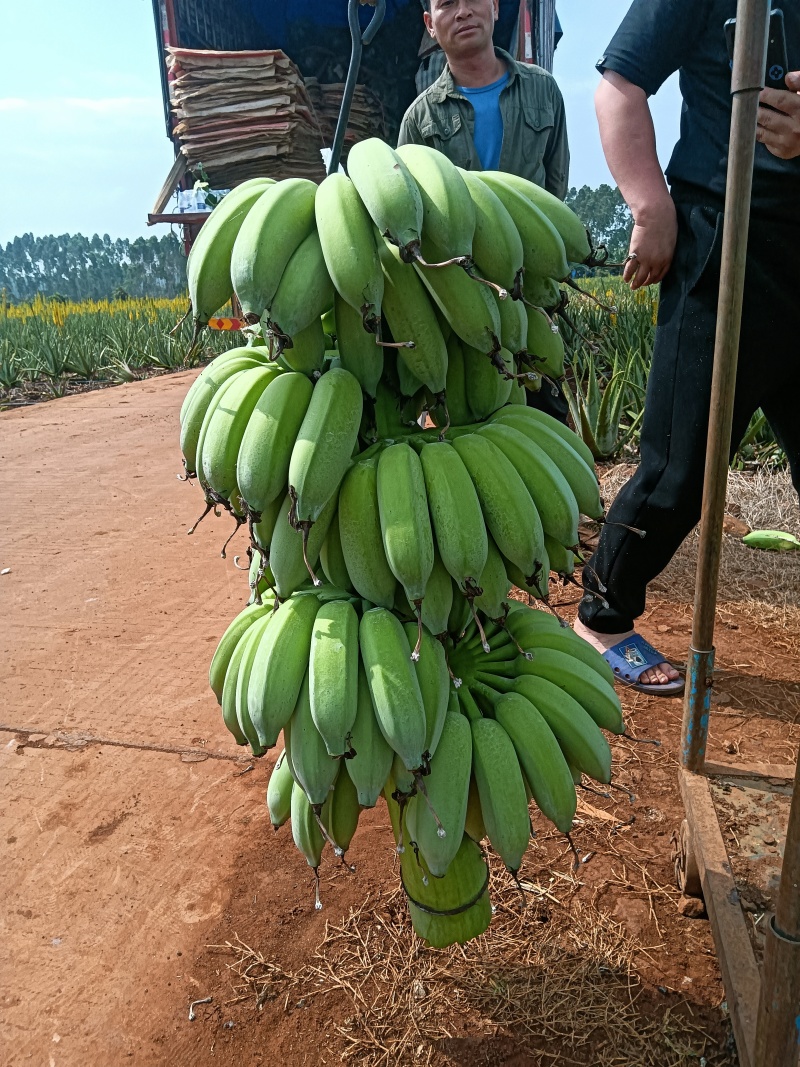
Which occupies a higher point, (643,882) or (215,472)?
(215,472)

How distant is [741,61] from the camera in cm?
146

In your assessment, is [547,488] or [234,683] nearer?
[547,488]

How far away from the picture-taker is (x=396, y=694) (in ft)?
3.51

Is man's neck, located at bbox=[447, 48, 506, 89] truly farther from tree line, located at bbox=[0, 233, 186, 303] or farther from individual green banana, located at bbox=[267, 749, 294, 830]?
tree line, located at bbox=[0, 233, 186, 303]

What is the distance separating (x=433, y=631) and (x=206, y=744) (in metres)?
1.66

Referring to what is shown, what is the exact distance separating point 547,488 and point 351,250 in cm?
45

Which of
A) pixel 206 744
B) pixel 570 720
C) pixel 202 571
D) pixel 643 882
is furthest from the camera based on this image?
pixel 202 571

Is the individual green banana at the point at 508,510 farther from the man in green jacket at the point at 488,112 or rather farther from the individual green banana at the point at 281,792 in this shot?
the man in green jacket at the point at 488,112

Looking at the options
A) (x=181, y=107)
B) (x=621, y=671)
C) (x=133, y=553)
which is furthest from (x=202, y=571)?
(x=181, y=107)

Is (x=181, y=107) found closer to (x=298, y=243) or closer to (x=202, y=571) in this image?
(x=202, y=571)

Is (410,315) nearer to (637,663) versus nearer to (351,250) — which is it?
(351,250)

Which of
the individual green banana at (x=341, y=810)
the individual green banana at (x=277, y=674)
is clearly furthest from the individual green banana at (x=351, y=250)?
the individual green banana at (x=341, y=810)

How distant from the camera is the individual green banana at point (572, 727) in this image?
1223 millimetres

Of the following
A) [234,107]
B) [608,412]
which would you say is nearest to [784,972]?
[608,412]
